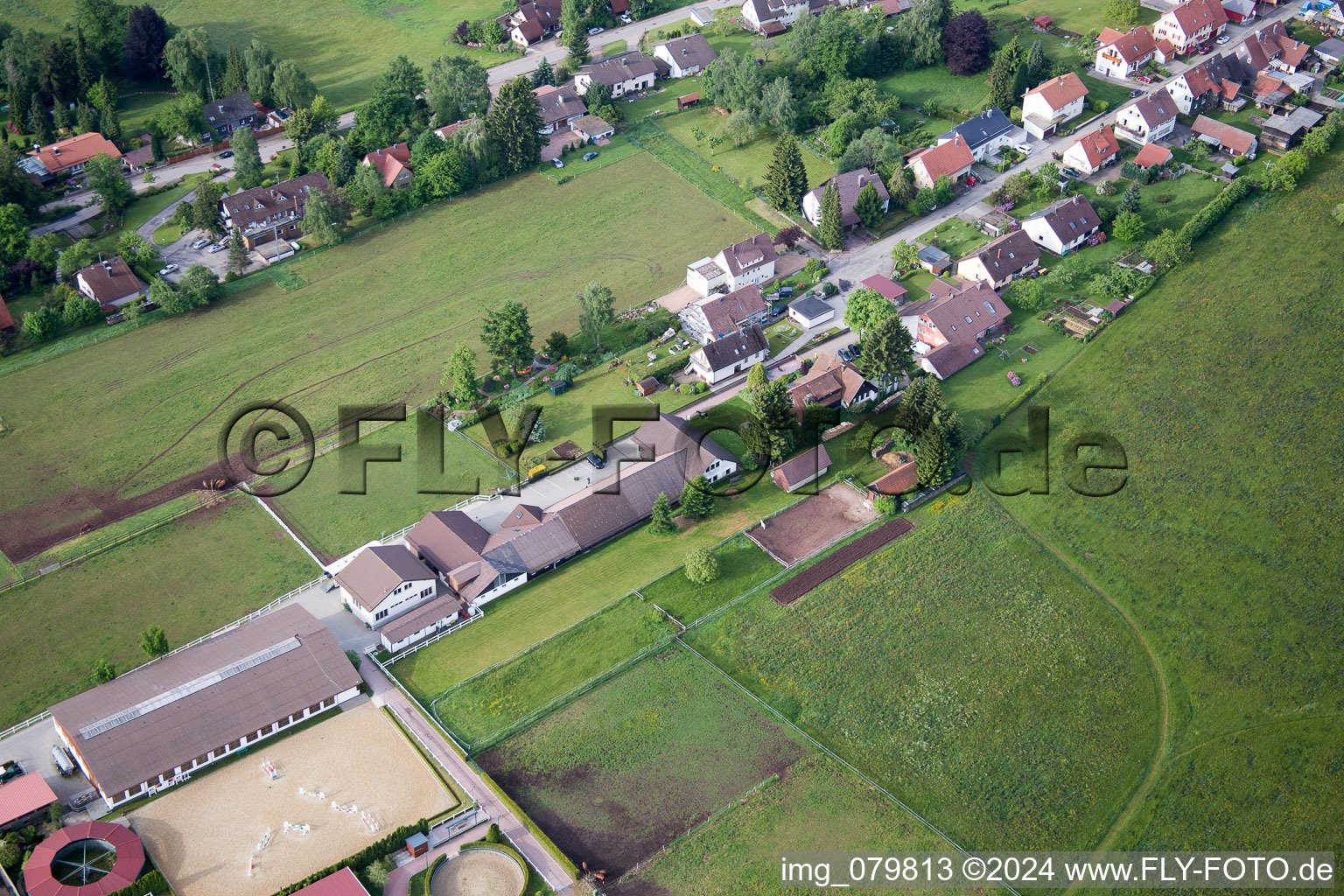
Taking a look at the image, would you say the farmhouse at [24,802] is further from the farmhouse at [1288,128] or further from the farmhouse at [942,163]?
the farmhouse at [1288,128]

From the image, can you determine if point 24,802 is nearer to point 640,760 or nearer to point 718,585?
point 640,760

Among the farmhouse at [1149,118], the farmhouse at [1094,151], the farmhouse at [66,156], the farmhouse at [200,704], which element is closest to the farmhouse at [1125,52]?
the farmhouse at [1149,118]

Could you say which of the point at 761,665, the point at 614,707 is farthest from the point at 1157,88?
the point at 614,707

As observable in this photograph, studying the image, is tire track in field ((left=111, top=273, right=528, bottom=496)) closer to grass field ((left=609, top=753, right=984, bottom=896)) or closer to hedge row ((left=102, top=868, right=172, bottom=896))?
hedge row ((left=102, top=868, right=172, bottom=896))

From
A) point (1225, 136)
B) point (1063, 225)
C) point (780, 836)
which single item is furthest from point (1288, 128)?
point (780, 836)

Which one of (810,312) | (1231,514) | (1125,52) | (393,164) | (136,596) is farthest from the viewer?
(1125,52)

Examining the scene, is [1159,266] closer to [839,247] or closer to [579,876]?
[839,247]
